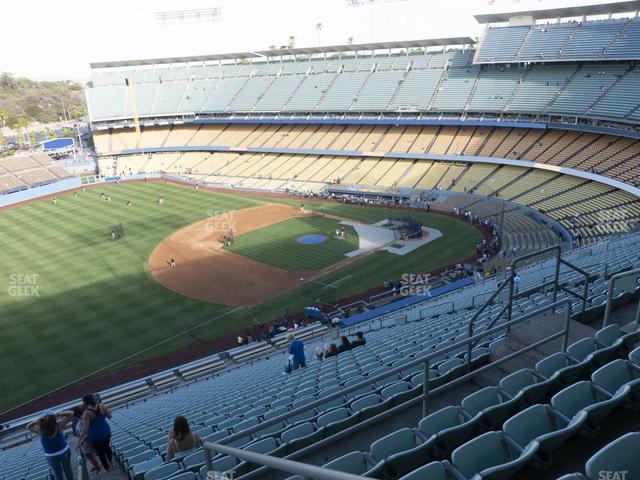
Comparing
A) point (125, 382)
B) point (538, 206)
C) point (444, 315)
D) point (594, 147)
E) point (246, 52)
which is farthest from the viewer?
point (246, 52)

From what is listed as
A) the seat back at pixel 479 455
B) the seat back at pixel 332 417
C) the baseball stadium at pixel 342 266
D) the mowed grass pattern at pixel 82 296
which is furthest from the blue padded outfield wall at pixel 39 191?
the seat back at pixel 479 455

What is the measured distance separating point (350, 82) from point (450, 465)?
6591 cm

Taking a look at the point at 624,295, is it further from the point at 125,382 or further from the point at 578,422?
the point at 125,382

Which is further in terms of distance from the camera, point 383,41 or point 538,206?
point 383,41

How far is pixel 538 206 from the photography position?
4122cm

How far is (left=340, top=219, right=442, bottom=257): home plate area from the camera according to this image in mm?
36750

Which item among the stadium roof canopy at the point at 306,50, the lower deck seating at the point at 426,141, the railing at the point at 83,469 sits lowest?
the railing at the point at 83,469

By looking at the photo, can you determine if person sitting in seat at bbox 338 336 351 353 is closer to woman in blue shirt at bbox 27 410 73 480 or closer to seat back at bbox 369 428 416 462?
woman in blue shirt at bbox 27 410 73 480

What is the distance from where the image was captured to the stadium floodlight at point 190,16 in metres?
82.9

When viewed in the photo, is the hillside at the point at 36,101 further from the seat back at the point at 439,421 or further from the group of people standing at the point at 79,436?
the seat back at the point at 439,421

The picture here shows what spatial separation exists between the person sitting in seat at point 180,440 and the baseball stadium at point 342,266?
0.03 metres

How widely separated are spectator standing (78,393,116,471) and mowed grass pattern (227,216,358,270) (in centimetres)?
2488

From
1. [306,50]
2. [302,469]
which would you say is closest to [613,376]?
[302,469]

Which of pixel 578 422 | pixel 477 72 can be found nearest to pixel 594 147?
pixel 477 72
